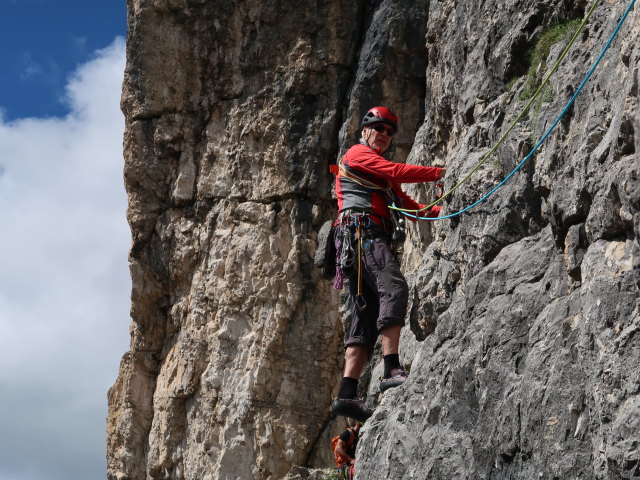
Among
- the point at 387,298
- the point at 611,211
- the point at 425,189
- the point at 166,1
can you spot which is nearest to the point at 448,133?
the point at 425,189

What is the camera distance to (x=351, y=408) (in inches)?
320

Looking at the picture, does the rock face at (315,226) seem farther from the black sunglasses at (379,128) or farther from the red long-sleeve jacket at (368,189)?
the black sunglasses at (379,128)

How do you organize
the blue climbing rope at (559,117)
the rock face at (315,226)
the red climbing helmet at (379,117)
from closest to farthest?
the blue climbing rope at (559,117) < the rock face at (315,226) < the red climbing helmet at (379,117)

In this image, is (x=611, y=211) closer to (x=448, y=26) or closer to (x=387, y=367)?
(x=387, y=367)

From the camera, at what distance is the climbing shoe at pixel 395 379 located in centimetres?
776

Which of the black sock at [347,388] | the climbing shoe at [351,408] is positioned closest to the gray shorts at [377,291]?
the black sock at [347,388]

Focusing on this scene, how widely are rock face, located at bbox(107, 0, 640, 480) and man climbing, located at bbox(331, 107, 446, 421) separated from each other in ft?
0.93

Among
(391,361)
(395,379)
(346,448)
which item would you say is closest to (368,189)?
(391,361)

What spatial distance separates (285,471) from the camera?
13.0m

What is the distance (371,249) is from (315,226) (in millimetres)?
5539

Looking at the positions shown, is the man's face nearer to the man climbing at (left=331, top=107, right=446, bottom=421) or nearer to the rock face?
the man climbing at (left=331, top=107, right=446, bottom=421)

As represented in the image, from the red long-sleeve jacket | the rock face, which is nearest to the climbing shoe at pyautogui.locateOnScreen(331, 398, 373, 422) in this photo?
the rock face

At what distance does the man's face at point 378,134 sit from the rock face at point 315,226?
0.72 m

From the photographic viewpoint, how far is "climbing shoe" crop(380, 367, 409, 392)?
776 centimetres
